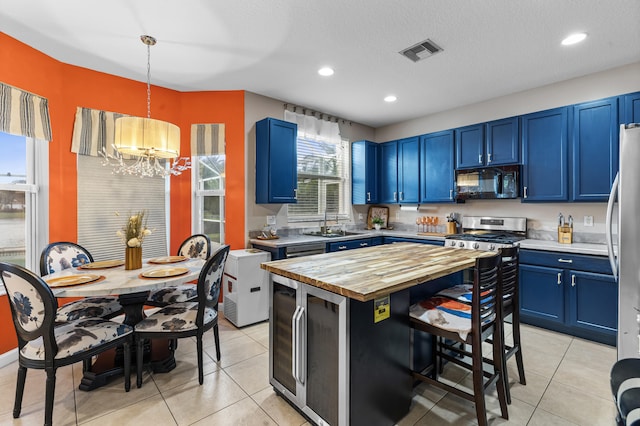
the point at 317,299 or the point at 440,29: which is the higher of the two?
the point at 440,29

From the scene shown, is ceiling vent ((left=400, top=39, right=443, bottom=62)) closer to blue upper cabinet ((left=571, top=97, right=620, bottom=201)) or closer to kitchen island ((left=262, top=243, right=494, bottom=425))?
blue upper cabinet ((left=571, top=97, right=620, bottom=201))

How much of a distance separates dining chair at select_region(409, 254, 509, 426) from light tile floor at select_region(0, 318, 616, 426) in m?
A: 0.27

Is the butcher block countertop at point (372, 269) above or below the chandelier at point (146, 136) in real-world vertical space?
below

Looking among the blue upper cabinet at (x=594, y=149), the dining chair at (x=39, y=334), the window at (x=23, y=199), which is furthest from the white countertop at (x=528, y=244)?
the window at (x=23, y=199)

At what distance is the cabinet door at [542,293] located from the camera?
302cm

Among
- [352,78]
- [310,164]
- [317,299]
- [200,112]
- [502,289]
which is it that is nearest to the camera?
[317,299]

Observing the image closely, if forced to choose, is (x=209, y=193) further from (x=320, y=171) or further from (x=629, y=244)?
(x=629, y=244)

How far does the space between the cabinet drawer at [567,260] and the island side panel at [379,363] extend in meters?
2.13

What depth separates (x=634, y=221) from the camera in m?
1.92

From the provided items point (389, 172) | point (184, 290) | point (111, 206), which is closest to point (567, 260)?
point (389, 172)

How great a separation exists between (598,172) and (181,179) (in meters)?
4.63

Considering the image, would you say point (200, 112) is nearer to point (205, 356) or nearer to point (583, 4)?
point (205, 356)

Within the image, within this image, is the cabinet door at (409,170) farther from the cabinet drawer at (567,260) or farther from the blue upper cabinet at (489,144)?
the cabinet drawer at (567,260)

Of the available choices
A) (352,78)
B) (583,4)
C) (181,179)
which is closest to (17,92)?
(181,179)
